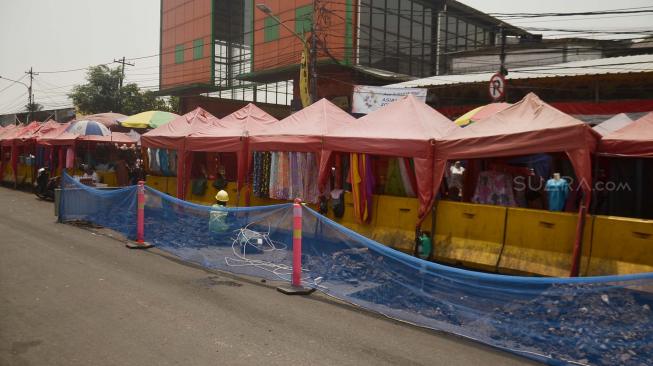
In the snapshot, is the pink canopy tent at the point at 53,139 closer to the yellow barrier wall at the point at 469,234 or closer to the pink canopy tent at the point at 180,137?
the pink canopy tent at the point at 180,137

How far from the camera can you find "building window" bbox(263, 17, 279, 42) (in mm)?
32688

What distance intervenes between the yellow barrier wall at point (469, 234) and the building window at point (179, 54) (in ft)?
129

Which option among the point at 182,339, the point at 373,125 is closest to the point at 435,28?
the point at 373,125

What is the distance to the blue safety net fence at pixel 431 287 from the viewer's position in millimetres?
4695

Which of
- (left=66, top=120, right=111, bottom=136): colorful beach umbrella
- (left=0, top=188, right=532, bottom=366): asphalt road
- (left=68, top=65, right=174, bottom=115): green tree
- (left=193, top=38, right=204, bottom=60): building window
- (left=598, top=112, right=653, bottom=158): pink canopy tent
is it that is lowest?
(left=0, top=188, right=532, bottom=366): asphalt road

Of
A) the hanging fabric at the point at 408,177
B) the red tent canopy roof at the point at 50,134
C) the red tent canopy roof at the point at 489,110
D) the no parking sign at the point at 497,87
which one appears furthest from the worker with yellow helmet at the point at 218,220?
the red tent canopy roof at the point at 50,134

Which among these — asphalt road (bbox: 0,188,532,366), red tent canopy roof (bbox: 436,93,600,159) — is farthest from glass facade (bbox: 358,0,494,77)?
asphalt road (bbox: 0,188,532,366)

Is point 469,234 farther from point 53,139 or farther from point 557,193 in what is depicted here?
point 53,139

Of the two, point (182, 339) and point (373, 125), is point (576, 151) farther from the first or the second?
point (182, 339)

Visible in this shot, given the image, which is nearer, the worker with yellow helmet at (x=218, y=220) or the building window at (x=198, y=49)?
the worker with yellow helmet at (x=218, y=220)

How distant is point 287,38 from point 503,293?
2858cm

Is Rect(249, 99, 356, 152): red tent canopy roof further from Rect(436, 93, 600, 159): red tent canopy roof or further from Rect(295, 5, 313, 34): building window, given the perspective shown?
Rect(295, 5, 313, 34): building window

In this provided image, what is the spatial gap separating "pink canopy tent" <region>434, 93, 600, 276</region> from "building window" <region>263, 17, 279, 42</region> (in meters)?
25.3

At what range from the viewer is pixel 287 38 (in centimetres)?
3177
